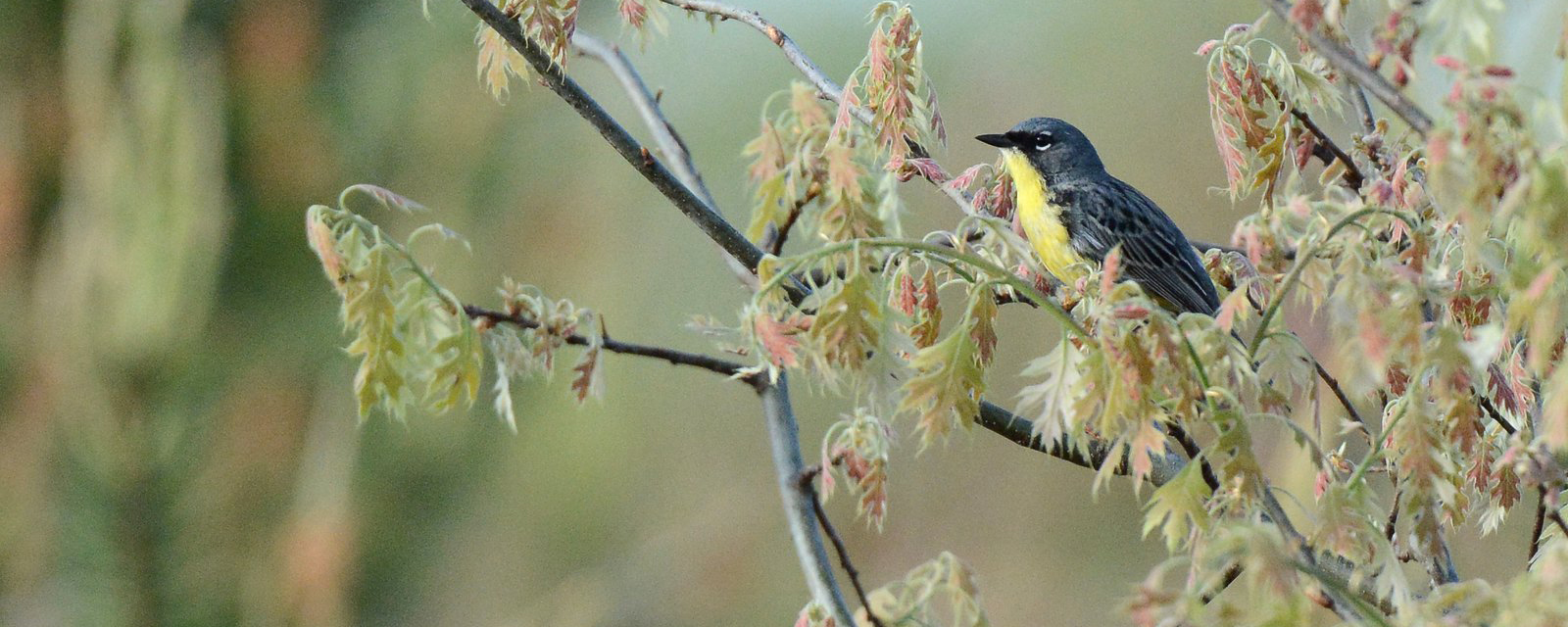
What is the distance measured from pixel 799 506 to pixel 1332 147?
2.28 ft

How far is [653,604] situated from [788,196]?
4.57 m

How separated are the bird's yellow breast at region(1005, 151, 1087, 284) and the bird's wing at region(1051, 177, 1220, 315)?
20 mm

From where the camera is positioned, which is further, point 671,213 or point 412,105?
point 671,213

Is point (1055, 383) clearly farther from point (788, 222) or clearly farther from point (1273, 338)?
point (788, 222)

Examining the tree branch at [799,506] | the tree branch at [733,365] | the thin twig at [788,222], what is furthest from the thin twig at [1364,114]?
the tree branch at [799,506]

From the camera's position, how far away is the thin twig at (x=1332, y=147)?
1.29 m

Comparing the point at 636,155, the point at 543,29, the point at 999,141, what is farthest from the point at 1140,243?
the point at 543,29

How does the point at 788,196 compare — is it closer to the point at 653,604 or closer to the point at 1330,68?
the point at 1330,68

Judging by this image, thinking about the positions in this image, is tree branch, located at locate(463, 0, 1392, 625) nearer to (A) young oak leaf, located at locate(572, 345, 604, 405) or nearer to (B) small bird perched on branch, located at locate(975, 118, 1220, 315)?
(A) young oak leaf, located at locate(572, 345, 604, 405)

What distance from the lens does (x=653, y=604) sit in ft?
18.5

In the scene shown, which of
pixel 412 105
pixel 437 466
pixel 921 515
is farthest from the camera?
pixel 921 515

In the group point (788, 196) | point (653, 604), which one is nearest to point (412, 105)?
point (653, 604)

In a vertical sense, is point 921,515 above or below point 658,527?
below

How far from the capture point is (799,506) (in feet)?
4.19
